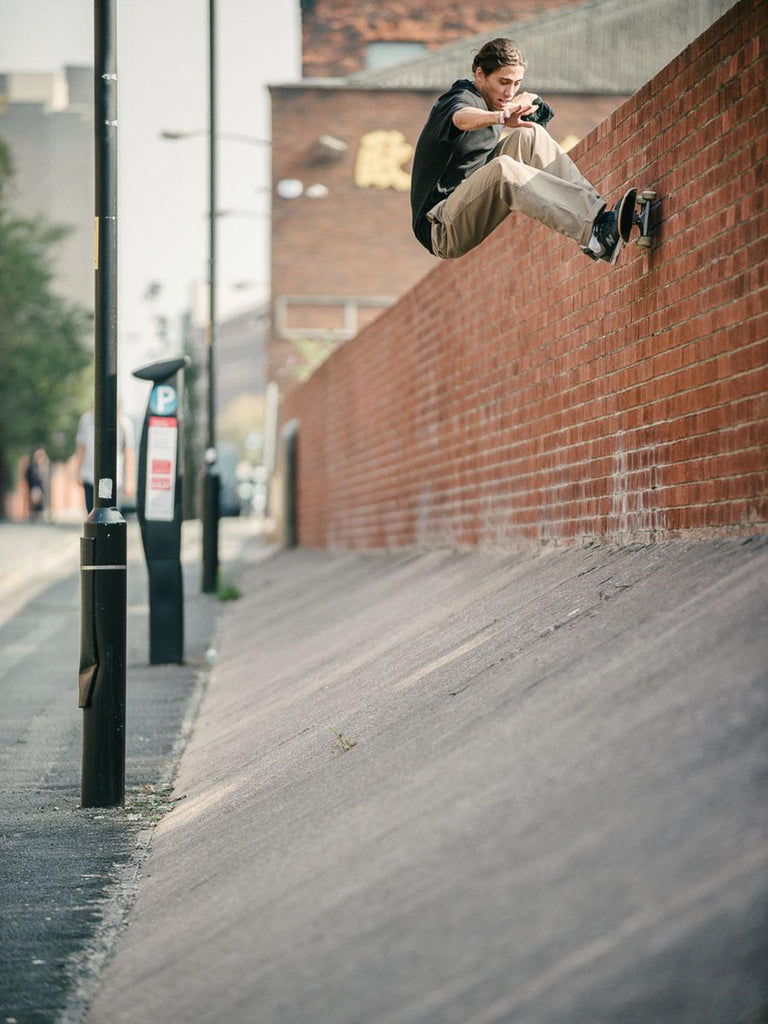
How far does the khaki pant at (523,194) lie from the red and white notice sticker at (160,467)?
468cm

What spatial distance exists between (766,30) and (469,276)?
4935 millimetres

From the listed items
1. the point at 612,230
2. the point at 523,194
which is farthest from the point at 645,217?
the point at 523,194

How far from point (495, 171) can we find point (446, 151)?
1.73 feet

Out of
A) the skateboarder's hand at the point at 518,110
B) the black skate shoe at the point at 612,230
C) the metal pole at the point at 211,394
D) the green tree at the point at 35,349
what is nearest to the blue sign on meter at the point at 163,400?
the skateboarder's hand at the point at 518,110

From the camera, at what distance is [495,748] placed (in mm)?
4230

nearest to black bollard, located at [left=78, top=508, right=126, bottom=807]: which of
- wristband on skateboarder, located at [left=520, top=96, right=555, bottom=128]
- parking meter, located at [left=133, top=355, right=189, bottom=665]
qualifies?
wristband on skateboarder, located at [left=520, top=96, right=555, bottom=128]

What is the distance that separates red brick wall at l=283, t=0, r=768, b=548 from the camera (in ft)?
16.4

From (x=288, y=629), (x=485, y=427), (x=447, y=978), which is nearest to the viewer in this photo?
(x=447, y=978)

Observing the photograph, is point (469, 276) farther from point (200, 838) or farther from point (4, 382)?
point (4, 382)

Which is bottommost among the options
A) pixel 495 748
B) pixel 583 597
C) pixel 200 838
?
pixel 200 838

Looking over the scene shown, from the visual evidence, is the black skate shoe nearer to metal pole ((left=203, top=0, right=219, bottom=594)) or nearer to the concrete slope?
the concrete slope

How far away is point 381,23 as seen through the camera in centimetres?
3884

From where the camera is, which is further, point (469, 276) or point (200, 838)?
point (469, 276)

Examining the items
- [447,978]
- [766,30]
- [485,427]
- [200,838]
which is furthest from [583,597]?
[485,427]
